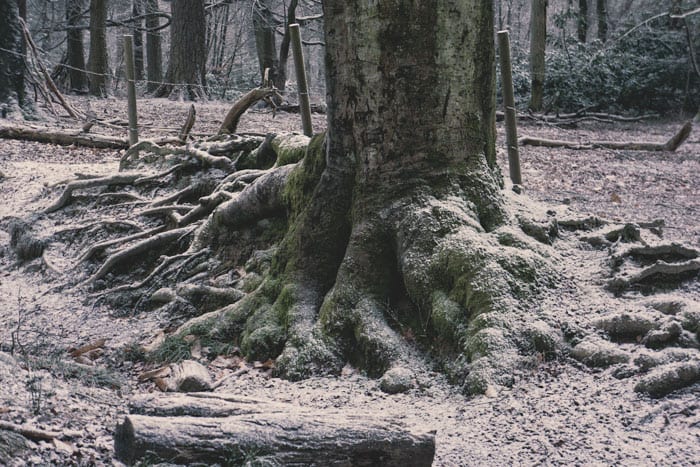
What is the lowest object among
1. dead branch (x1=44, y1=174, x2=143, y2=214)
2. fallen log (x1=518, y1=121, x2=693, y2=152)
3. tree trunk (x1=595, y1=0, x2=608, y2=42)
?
dead branch (x1=44, y1=174, x2=143, y2=214)

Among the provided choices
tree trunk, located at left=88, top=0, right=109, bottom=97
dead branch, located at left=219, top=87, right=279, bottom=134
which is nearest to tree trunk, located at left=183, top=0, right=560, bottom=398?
dead branch, located at left=219, top=87, right=279, bottom=134

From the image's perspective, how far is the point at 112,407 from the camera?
3.90 meters

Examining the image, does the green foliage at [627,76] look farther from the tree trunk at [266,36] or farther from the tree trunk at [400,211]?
the tree trunk at [400,211]

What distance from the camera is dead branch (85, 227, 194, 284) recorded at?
7.45 m

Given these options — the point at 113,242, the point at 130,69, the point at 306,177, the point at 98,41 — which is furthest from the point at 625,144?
the point at 98,41

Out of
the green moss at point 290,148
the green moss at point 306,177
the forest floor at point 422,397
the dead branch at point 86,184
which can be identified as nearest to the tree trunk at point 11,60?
the dead branch at point 86,184

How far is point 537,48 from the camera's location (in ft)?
60.5

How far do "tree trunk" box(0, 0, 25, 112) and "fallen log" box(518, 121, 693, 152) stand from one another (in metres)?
9.48

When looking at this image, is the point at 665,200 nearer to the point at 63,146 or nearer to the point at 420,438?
the point at 420,438

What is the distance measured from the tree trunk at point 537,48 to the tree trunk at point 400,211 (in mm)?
13922

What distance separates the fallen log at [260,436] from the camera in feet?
9.82

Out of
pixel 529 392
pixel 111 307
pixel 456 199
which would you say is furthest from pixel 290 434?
pixel 111 307

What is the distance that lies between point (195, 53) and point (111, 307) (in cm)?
1271

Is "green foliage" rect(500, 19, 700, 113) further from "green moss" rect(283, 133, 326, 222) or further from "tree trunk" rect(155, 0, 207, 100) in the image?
"green moss" rect(283, 133, 326, 222)
